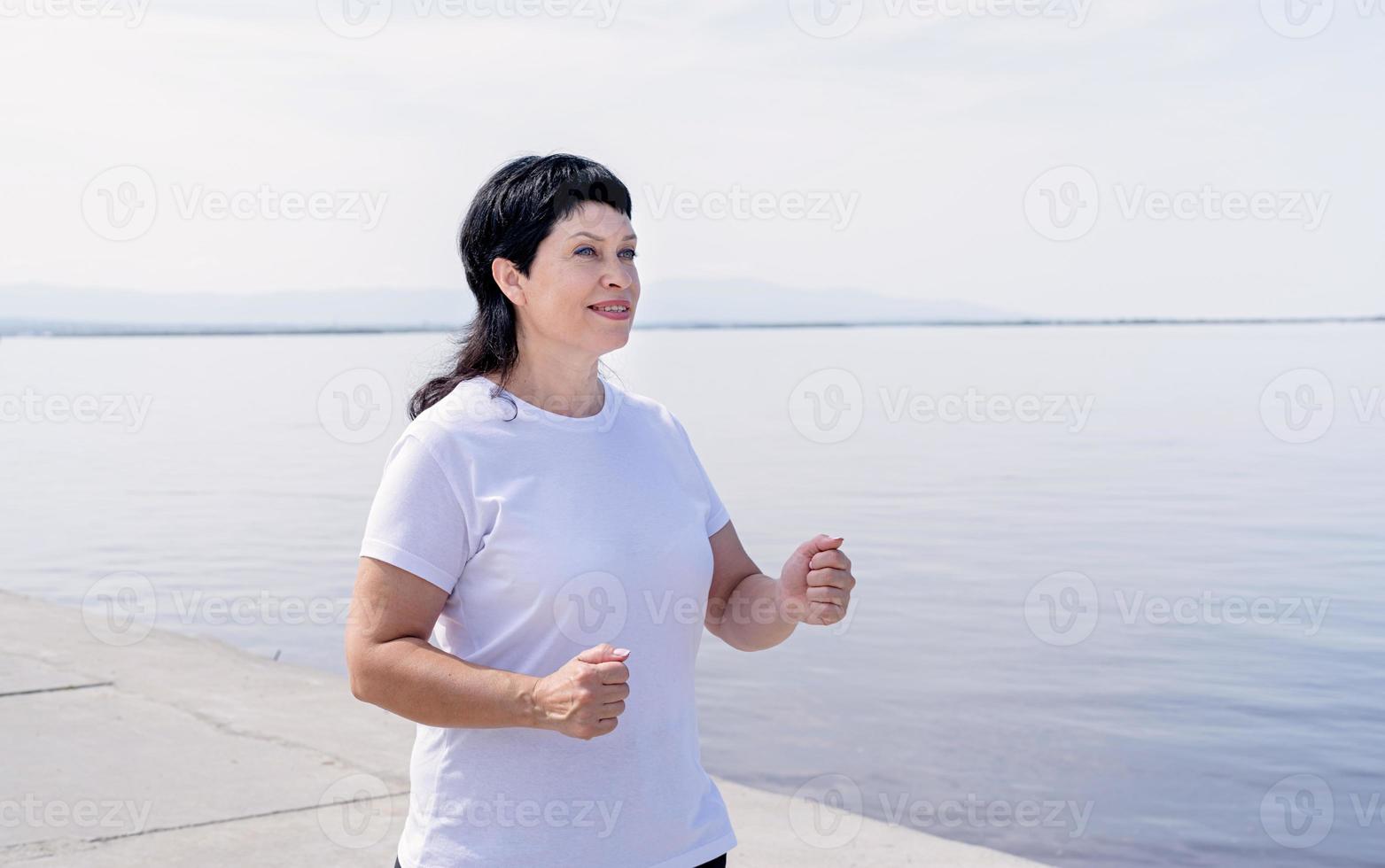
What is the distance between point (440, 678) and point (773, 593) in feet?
2.15

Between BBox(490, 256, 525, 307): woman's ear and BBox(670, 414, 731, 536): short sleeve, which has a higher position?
BBox(490, 256, 525, 307): woman's ear

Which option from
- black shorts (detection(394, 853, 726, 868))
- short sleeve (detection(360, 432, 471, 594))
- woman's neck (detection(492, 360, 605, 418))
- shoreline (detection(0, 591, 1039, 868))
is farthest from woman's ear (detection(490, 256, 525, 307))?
shoreline (detection(0, 591, 1039, 868))

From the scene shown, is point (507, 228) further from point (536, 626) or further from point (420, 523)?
point (536, 626)

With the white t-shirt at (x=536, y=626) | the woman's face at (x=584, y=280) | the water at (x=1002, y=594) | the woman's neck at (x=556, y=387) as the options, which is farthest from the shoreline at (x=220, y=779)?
the woman's face at (x=584, y=280)

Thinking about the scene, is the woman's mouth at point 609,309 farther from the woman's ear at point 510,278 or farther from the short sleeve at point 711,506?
the short sleeve at point 711,506

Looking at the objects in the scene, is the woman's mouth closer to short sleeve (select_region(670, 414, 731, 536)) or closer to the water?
short sleeve (select_region(670, 414, 731, 536))

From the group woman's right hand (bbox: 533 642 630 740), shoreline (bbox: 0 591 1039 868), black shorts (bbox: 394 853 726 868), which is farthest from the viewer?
shoreline (bbox: 0 591 1039 868)

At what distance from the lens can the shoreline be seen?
4.73 metres

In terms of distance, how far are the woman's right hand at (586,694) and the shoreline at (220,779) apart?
8.90ft

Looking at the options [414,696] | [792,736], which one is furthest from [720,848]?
[792,736]

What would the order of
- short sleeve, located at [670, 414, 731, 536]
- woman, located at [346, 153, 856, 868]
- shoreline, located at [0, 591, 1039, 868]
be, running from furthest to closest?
shoreline, located at [0, 591, 1039, 868] < short sleeve, located at [670, 414, 731, 536] < woman, located at [346, 153, 856, 868]

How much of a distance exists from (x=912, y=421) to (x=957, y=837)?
965 inches

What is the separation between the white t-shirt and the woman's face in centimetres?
17

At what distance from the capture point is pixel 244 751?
5879 mm
